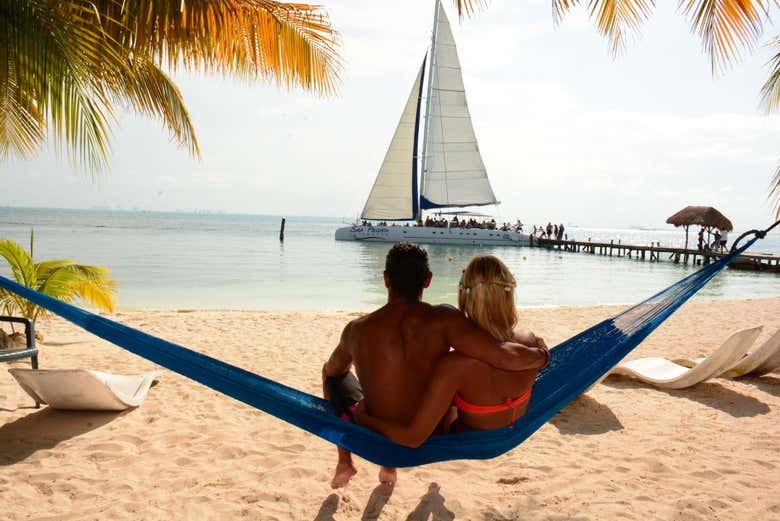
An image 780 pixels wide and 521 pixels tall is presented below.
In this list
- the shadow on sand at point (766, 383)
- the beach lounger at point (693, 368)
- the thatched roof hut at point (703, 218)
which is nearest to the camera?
the beach lounger at point (693, 368)

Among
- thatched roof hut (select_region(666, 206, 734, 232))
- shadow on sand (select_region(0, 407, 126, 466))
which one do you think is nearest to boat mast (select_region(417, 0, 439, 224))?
thatched roof hut (select_region(666, 206, 734, 232))

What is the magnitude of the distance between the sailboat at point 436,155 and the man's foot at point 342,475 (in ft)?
85.0

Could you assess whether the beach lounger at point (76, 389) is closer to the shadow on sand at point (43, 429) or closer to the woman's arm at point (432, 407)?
the shadow on sand at point (43, 429)

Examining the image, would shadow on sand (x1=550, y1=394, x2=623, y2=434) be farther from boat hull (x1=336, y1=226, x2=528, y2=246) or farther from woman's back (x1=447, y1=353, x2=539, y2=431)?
boat hull (x1=336, y1=226, x2=528, y2=246)

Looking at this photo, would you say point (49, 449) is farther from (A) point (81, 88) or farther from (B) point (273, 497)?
(A) point (81, 88)

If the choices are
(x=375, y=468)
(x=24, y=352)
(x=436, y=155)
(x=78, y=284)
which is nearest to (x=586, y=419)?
(x=375, y=468)

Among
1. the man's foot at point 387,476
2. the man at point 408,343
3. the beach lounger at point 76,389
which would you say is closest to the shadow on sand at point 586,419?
the man's foot at point 387,476

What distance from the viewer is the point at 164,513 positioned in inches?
86.1

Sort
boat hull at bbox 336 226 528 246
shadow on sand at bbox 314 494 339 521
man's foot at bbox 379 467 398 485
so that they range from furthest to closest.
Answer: boat hull at bbox 336 226 528 246, man's foot at bbox 379 467 398 485, shadow on sand at bbox 314 494 339 521

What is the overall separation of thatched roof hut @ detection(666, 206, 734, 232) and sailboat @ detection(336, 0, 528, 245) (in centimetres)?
957

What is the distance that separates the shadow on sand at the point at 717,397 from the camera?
3736 mm

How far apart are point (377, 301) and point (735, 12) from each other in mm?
9039

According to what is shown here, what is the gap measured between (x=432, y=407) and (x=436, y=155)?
1038 inches

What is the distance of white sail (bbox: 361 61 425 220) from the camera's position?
2739 cm
